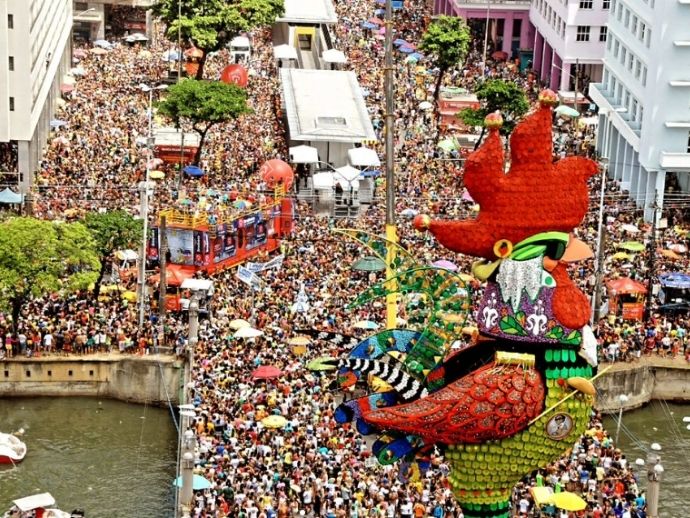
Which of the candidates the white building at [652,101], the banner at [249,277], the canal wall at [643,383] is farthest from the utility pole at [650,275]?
the banner at [249,277]

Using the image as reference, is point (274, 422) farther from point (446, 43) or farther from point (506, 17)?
point (506, 17)

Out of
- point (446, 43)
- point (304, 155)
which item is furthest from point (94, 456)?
point (446, 43)

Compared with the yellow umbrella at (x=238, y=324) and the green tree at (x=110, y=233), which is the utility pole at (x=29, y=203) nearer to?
the green tree at (x=110, y=233)

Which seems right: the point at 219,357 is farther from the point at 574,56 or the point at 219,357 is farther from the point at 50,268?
the point at 574,56

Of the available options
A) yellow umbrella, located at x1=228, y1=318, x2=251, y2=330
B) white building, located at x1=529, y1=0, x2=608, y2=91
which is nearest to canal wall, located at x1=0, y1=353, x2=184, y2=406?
yellow umbrella, located at x1=228, y1=318, x2=251, y2=330

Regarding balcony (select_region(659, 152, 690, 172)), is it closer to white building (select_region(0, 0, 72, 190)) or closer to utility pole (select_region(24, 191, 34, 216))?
utility pole (select_region(24, 191, 34, 216))

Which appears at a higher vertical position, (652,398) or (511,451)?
(511,451)

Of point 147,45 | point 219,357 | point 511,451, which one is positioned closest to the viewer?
point 511,451

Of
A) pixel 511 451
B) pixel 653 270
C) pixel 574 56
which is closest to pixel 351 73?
pixel 574 56
